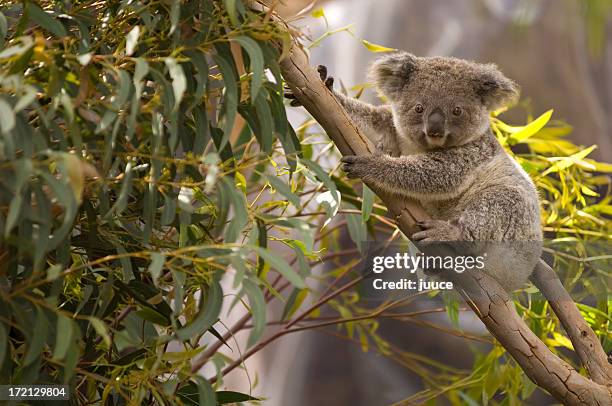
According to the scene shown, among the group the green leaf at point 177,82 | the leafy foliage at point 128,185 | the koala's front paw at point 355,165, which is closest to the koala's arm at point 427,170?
the koala's front paw at point 355,165

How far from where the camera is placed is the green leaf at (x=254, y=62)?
1336mm

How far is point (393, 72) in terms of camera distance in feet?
7.34

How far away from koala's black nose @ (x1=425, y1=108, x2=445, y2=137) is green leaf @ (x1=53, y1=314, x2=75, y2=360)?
125 cm

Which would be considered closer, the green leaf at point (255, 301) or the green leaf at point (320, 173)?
the green leaf at point (255, 301)

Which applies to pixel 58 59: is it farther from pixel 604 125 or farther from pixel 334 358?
pixel 604 125

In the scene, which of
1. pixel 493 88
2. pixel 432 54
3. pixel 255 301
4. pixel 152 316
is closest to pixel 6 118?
pixel 255 301

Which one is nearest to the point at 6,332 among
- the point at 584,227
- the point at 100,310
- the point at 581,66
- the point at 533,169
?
the point at 100,310

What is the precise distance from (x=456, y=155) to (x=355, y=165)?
0.46 metres

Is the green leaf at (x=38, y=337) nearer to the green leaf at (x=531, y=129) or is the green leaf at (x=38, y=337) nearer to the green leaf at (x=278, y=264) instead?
the green leaf at (x=278, y=264)

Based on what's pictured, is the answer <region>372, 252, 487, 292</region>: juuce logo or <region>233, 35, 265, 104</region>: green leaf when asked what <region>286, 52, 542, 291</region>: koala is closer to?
<region>372, 252, 487, 292</region>: juuce logo

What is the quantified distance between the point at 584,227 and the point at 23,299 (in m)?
1.94

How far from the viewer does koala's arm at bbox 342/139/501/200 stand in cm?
191

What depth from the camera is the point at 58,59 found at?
132cm

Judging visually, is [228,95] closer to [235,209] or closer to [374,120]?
[235,209]
